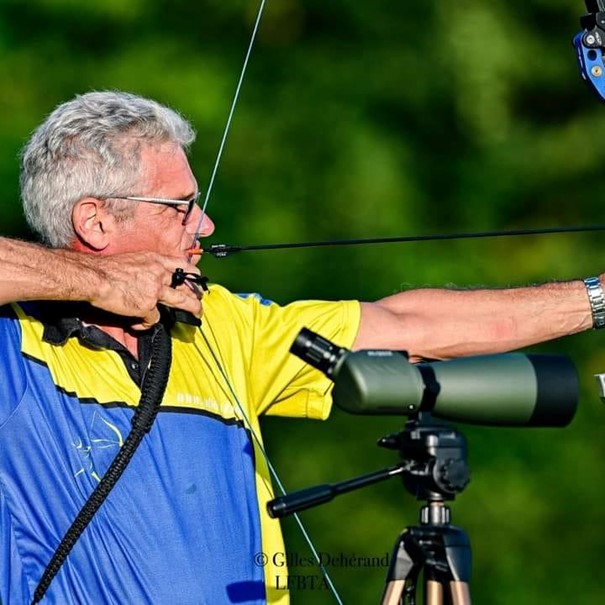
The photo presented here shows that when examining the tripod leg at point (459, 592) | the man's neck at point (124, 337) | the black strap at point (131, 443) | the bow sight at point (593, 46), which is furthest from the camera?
the bow sight at point (593, 46)

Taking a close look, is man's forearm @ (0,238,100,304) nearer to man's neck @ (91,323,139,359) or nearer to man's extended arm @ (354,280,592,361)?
man's neck @ (91,323,139,359)

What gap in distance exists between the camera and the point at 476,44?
18.0ft

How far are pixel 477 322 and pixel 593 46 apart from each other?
1.99 ft

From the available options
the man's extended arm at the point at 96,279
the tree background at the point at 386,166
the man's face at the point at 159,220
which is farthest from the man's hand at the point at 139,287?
the tree background at the point at 386,166

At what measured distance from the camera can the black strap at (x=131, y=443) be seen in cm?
278

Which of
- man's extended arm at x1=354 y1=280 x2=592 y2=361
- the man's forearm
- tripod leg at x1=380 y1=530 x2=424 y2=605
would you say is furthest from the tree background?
tripod leg at x1=380 y1=530 x2=424 y2=605

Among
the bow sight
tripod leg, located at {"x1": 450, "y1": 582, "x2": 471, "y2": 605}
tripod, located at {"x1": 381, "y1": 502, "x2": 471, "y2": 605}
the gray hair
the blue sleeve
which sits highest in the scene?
the bow sight

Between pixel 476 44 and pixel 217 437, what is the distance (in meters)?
2.85

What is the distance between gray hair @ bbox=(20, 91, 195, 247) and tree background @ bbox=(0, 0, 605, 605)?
80.1 inches

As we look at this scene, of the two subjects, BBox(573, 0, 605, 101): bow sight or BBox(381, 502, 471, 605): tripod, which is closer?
BBox(381, 502, 471, 605): tripod

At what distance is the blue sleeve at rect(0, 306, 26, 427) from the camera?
113 inches

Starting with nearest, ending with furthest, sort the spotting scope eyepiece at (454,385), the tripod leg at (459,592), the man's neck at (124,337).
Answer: the spotting scope eyepiece at (454,385) → the tripod leg at (459,592) → the man's neck at (124,337)

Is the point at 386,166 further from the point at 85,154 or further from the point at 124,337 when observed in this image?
the point at 124,337

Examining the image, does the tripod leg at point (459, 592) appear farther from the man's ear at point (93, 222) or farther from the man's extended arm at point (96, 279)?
the man's ear at point (93, 222)
